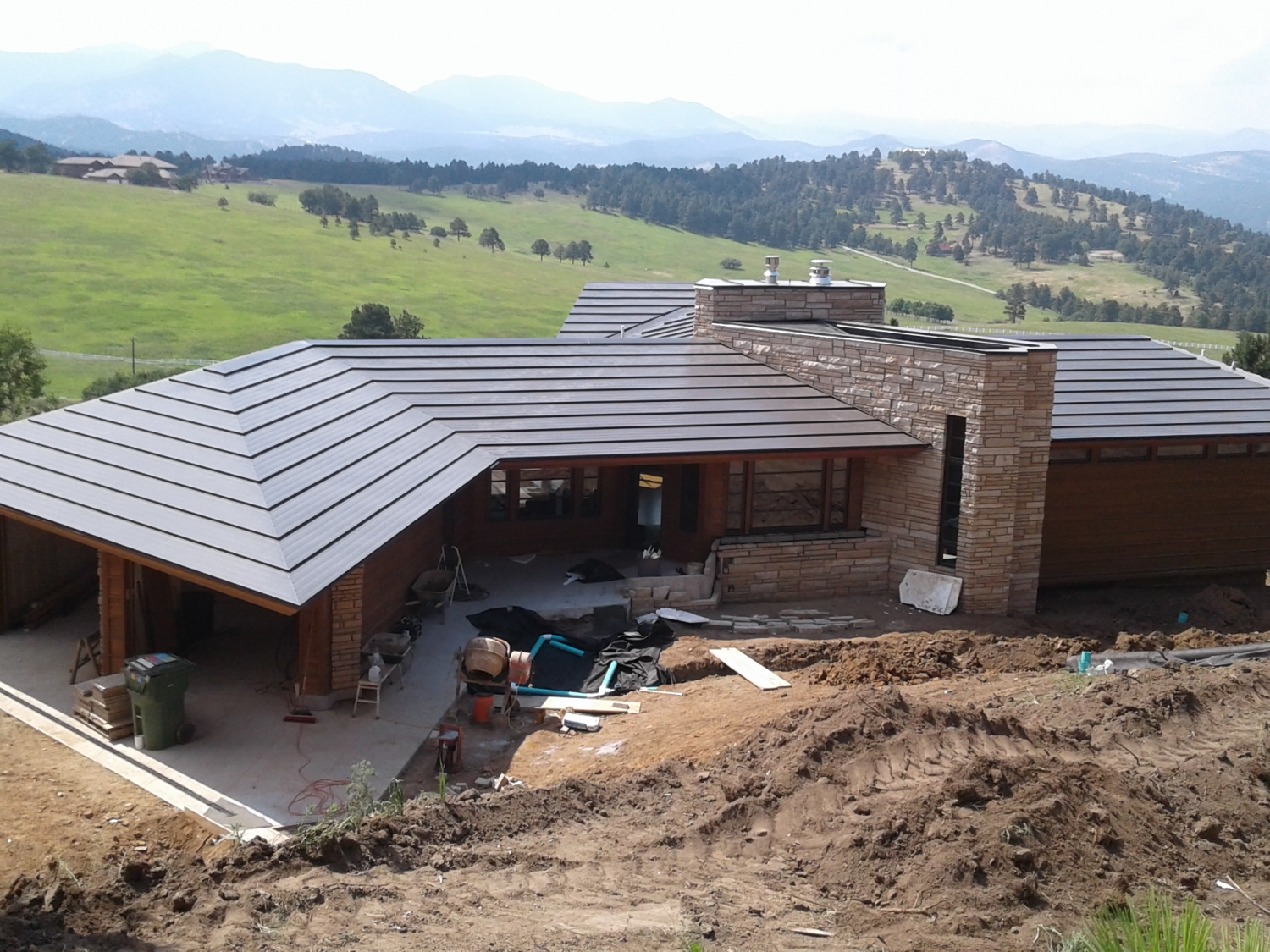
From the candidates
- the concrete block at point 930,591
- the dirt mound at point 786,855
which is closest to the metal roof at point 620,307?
the concrete block at point 930,591

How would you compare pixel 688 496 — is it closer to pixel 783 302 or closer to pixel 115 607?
pixel 783 302

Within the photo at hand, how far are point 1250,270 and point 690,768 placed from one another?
5880 inches

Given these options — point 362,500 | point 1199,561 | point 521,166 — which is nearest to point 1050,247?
point 521,166

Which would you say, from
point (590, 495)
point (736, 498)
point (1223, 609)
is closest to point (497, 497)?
point (590, 495)

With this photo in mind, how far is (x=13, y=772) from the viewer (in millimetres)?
10898

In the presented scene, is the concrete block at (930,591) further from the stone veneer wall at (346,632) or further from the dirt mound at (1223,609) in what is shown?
the stone veneer wall at (346,632)

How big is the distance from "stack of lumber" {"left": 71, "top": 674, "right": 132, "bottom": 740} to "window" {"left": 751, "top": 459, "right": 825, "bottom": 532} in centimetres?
926

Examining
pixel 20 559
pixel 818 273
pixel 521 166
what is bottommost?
pixel 20 559

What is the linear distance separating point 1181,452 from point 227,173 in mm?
134201

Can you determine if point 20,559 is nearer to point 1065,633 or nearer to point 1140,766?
point 1140,766

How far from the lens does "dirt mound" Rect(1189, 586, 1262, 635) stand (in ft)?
58.1

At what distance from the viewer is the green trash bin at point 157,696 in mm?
11172

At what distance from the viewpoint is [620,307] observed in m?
28.0

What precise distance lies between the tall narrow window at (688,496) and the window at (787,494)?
2.82 feet
